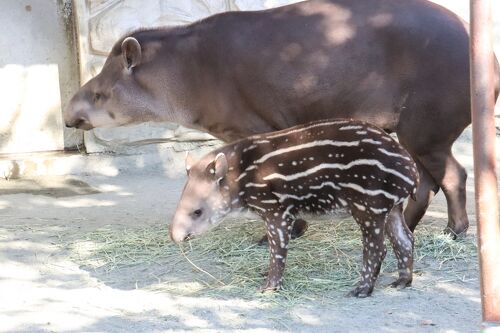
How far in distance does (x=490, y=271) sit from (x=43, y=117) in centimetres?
719

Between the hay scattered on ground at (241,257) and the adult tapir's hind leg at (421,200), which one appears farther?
the adult tapir's hind leg at (421,200)

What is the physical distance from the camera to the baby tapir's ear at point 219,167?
17.7ft

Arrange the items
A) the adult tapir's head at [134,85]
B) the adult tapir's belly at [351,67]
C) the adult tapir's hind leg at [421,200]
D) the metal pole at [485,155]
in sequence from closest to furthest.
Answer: the metal pole at [485,155], the adult tapir's belly at [351,67], the adult tapir's hind leg at [421,200], the adult tapir's head at [134,85]

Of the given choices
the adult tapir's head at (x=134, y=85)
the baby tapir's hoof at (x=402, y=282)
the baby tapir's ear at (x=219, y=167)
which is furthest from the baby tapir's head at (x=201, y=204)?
the adult tapir's head at (x=134, y=85)

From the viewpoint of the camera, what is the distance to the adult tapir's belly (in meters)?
6.14

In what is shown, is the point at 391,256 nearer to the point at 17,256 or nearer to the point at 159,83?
the point at 159,83

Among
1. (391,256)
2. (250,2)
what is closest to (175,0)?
(250,2)

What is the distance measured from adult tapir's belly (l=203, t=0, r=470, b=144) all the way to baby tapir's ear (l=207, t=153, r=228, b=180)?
105 centimetres

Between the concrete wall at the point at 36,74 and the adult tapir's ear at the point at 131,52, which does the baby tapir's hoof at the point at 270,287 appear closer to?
the adult tapir's ear at the point at 131,52

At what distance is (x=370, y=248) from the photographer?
5.30 metres

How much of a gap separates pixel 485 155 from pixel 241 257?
2.91m

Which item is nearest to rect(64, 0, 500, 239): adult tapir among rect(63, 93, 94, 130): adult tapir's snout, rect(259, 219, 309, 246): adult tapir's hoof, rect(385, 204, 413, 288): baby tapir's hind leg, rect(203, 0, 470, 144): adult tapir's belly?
rect(203, 0, 470, 144): adult tapir's belly

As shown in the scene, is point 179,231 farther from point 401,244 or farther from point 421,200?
point 421,200

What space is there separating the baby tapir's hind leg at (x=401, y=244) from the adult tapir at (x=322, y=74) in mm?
886
